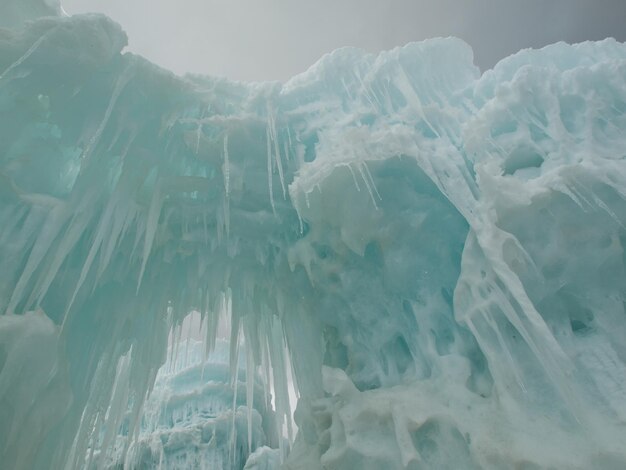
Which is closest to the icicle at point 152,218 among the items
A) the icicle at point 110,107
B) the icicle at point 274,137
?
the icicle at point 110,107

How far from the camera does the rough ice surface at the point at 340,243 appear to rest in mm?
4262

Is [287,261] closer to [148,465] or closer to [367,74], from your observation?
[367,74]

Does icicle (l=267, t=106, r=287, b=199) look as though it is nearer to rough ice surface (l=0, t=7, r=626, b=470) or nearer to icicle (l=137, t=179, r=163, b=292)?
rough ice surface (l=0, t=7, r=626, b=470)

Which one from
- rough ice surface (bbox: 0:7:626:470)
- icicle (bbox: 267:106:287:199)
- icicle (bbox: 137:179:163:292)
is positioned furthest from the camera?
icicle (bbox: 267:106:287:199)

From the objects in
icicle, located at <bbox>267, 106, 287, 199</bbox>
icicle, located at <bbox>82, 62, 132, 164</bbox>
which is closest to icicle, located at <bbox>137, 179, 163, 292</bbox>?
icicle, located at <bbox>82, 62, 132, 164</bbox>

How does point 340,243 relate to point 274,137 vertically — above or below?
below

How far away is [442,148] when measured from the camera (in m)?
5.54

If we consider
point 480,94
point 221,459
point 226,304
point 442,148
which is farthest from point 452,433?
point 221,459

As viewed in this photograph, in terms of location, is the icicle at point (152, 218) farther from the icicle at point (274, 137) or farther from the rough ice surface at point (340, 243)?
the icicle at point (274, 137)

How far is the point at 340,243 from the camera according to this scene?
5.86 meters

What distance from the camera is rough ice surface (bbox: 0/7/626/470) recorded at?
14.0 ft

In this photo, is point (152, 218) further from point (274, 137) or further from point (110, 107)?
point (274, 137)

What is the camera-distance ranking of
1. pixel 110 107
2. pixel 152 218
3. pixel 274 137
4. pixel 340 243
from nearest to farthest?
pixel 110 107 → pixel 152 218 → pixel 274 137 → pixel 340 243

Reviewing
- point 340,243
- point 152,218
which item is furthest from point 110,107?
point 340,243
